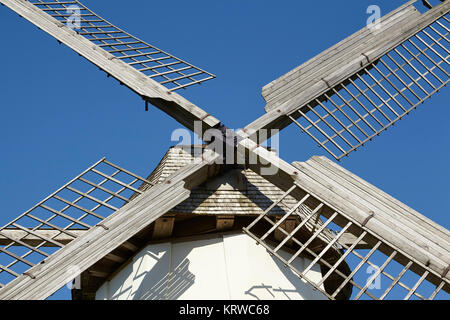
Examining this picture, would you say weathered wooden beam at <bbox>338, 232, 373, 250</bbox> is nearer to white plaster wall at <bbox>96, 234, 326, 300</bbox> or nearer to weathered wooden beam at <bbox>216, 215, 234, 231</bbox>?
white plaster wall at <bbox>96, 234, 326, 300</bbox>

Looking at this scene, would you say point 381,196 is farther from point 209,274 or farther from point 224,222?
point 209,274

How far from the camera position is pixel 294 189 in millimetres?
8336

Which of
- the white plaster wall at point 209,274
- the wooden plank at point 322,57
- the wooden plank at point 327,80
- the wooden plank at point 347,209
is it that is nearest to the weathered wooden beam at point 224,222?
the white plaster wall at point 209,274

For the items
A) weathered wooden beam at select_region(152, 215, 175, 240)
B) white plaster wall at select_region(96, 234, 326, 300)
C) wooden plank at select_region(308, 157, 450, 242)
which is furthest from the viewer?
weathered wooden beam at select_region(152, 215, 175, 240)

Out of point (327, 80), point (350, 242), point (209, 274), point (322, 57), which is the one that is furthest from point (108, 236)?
point (322, 57)

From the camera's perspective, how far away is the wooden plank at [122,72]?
8.77m

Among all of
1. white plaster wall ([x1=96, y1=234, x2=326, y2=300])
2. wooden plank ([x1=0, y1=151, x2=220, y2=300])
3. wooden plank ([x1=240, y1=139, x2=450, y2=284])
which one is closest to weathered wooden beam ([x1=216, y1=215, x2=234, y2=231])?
white plaster wall ([x1=96, y1=234, x2=326, y2=300])

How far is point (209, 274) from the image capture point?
831cm

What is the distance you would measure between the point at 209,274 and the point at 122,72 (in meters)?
2.74

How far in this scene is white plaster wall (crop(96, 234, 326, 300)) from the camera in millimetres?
8148

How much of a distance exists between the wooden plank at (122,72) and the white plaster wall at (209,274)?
1.46m

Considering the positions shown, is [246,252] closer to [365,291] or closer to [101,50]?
[365,291]

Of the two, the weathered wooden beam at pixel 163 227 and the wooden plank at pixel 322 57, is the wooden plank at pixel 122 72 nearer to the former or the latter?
the wooden plank at pixel 322 57

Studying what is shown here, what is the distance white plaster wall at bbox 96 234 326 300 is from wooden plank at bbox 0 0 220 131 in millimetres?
1463
